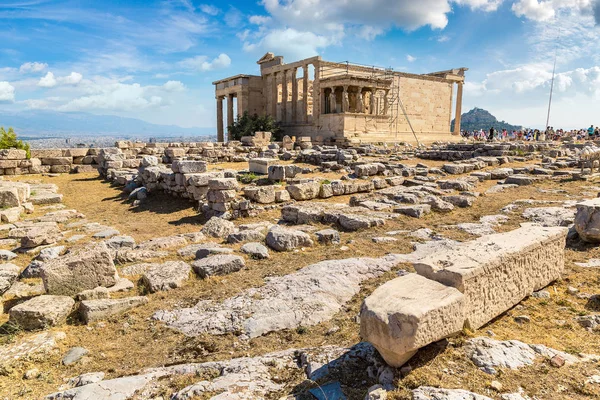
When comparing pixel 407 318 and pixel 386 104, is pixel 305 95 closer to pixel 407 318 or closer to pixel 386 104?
pixel 386 104

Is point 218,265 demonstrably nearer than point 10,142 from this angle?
Yes

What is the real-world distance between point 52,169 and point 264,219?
1487 centimetres

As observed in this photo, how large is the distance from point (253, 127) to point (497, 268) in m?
29.8

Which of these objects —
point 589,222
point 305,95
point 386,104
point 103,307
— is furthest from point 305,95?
point 103,307

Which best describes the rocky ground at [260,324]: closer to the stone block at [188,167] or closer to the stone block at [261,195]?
the stone block at [261,195]

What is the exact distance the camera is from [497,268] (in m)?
3.89

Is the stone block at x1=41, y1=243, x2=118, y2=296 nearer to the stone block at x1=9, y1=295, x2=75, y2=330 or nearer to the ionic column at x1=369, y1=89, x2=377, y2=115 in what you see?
the stone block at x1=9, y1=295, x2=75, y2=330

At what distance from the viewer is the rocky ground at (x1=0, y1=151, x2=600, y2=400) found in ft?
10.0

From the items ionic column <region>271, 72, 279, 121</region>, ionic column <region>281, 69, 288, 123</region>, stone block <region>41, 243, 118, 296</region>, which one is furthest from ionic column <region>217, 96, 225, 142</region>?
stone block <region>41, 243, 118, 296</region>

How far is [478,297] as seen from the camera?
12.1 feet

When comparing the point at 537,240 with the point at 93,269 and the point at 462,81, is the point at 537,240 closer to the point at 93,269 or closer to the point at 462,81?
the point at 93,269

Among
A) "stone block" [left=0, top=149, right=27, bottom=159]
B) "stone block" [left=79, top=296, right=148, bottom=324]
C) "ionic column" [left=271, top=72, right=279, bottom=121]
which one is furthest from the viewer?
"ionic column" [left=271, top=72, right=279, bottom=121]

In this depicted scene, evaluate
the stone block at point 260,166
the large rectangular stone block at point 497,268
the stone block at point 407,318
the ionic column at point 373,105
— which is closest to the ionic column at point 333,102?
the ionic column at point 373,105

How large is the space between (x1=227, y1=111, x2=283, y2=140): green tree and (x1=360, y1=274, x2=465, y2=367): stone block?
97.3ft
